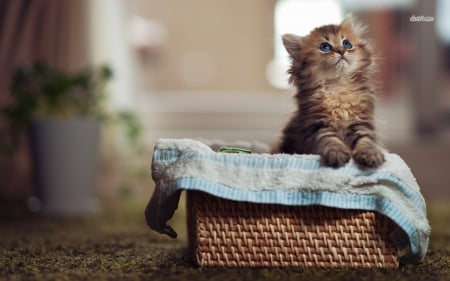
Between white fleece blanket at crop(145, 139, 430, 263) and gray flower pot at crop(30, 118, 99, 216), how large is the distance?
1.21 metres

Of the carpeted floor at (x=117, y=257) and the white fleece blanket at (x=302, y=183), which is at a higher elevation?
the white fleece blanket at (x=302, y=183)

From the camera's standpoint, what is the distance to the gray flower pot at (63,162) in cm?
232

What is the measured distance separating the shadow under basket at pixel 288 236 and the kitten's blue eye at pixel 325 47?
28cm

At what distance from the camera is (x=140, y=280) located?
111cm

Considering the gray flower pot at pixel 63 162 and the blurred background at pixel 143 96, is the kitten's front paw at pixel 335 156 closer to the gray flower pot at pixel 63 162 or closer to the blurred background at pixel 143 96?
the blurred background at pixel 143 96

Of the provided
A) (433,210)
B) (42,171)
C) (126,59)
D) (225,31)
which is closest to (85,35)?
(126,59)

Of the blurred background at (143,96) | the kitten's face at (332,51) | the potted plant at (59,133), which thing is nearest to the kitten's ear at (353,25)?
the kitten's face at (332,51)

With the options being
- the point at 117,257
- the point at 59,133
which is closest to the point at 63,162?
the point at 59,133

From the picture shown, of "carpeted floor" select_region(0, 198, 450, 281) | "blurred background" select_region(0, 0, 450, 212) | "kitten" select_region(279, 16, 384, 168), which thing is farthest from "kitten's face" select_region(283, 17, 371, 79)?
"carpeted floor" select_region(0, 198, 450, 281)

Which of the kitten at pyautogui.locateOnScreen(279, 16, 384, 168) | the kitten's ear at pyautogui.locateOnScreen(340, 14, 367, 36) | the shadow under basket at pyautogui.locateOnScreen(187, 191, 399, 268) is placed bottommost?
the shadow under basket at pyautogui.locateOnScreen(187, 191, 399, 268)

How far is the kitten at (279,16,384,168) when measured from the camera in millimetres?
1197

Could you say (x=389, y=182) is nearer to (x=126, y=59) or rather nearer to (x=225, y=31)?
(x=126, y=59)

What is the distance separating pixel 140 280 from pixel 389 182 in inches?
17.5

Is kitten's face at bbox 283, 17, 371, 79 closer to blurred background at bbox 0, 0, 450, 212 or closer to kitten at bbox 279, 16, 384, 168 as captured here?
kitten at bbox 279, 16, 384, 168
